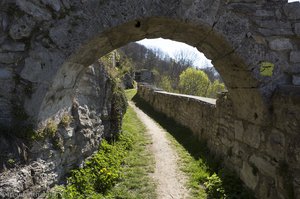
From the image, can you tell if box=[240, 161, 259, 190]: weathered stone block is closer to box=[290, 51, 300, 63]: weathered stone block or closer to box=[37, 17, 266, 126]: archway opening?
box=[37, 17, 266, 126]: archway opening

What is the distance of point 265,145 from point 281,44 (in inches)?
51.3

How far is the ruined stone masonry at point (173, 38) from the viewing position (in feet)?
9.26

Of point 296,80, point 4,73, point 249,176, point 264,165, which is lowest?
point 249,176

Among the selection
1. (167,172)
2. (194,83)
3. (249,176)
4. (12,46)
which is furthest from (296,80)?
(194,83)

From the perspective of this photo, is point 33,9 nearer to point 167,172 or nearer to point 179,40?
point 179,40

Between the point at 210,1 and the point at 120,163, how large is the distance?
3560mm

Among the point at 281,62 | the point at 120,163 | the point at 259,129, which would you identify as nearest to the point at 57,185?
the point at 120,163

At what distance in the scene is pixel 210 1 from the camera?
313 cm

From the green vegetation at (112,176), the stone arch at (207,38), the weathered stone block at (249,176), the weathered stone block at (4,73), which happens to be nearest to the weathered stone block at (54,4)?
the stone arch at (207,38)

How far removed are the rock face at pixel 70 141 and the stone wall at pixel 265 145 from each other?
2.43 m

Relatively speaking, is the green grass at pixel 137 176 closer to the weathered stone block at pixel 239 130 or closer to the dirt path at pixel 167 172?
the dirt path at pixel 167 172

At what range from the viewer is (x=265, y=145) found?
11.7 ft

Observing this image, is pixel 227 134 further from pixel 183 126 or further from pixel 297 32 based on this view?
pixel 183 126

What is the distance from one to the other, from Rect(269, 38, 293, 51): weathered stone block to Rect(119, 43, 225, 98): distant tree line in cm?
1558
